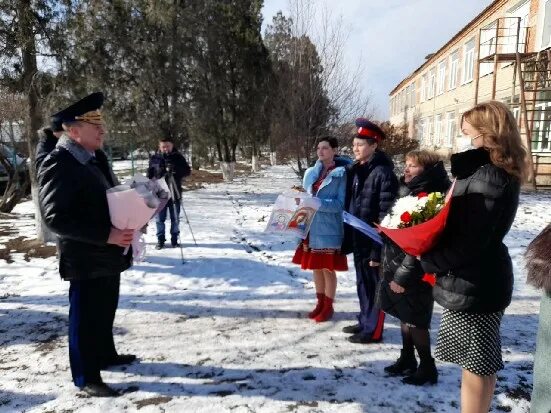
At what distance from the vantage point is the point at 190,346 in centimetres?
352

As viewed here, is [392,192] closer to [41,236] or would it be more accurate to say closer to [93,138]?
[93,138]

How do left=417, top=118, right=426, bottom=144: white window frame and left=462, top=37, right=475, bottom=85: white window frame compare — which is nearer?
left=462, top=37, right=475, bottom=85: white window frame

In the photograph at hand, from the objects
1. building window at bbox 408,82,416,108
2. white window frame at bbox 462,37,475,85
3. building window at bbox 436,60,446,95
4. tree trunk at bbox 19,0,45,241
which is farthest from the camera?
building window at bbox 408,82,416,108

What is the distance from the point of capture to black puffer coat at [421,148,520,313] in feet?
6.25

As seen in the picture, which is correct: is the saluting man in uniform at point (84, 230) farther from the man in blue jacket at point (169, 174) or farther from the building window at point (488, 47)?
the building window at point (488, 47)

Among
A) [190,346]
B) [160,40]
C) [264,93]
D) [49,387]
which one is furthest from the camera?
[264,93]

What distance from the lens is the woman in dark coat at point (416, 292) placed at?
9.02ft

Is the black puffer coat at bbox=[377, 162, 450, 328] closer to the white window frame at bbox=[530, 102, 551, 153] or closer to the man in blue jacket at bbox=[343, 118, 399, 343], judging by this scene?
the man in blue jacket at bbox=[343, 118, 399, 343]

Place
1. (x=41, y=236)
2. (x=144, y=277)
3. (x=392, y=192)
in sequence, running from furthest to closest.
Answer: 1. (x=41, y=236)
2. (x=144, y=277)
3. (x=392, y=192)

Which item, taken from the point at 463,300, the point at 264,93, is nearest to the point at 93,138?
the point at 463,300

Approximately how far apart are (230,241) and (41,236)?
3257mm

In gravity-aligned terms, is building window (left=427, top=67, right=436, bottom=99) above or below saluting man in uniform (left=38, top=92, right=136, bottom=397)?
above

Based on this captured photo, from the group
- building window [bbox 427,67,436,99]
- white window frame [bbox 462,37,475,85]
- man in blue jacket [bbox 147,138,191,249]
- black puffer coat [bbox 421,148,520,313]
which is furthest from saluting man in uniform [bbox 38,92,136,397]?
building window [bbox 427,67,436,99]

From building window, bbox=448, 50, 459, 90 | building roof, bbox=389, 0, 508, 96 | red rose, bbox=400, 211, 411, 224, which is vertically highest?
building roof, bbox=389, 0, 508, 96
